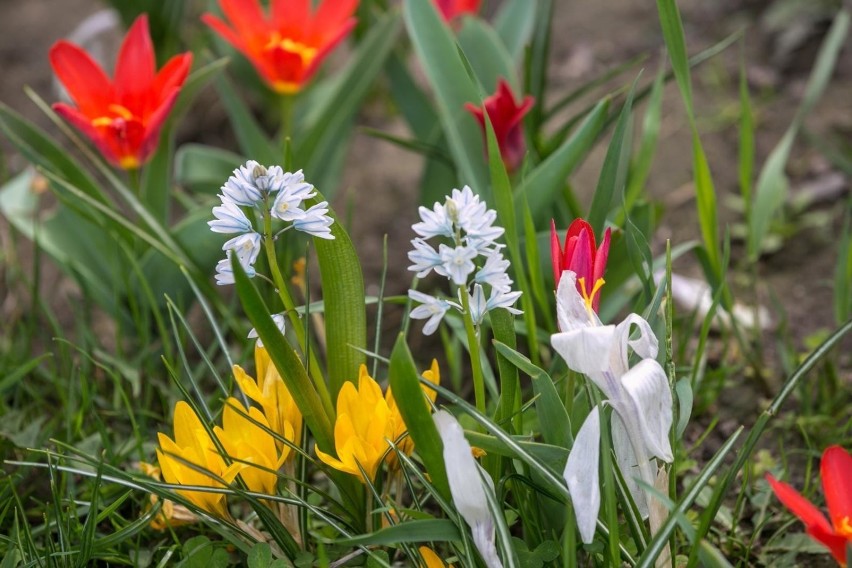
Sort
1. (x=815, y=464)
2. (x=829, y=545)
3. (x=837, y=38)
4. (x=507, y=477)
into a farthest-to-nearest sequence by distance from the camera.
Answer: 1. (x=837, y=38)
2. (x=815, y=464)
3. (x=507, y=477)
4. (x=829, y=545)

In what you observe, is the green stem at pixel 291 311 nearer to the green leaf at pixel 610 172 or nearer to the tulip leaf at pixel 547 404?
the tulip leaf at pixel 547 404

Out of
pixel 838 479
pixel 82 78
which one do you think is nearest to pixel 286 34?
pixel 82 78

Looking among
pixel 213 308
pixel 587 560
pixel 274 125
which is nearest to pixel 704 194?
pixel 587 560

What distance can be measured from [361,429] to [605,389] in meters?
0.26

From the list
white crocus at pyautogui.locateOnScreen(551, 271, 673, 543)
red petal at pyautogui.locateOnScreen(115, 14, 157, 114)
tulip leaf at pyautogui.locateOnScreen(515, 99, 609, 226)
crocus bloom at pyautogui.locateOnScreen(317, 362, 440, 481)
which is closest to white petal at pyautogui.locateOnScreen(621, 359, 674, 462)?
white crocus at pyautogui.locateOnScreen(551, 271, 673, 543)

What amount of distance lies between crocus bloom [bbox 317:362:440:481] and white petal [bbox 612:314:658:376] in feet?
0.79

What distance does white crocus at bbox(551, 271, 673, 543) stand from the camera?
859mm

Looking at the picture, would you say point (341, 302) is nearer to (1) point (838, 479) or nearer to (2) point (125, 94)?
(1) point (838, 479)

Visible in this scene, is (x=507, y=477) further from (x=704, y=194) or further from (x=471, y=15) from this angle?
(x=471, y=15)

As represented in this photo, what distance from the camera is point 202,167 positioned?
1.77m

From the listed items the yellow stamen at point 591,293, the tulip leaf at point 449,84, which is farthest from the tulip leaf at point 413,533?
the tulip leaf at point 449,84

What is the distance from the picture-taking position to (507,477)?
3.28 ft

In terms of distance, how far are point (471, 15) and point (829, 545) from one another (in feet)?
3.92

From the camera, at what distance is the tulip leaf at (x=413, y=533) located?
0.88 meters
